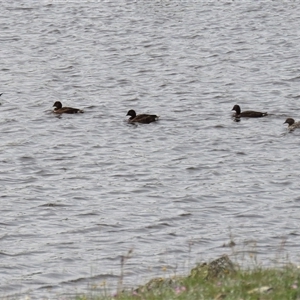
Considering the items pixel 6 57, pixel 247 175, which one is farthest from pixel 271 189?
pixel 6 57

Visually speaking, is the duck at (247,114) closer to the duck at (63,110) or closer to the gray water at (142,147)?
the gray water at (142,147)

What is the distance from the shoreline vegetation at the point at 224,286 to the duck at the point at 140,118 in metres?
14.6

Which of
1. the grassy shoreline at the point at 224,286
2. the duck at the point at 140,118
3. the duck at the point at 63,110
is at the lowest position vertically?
the duck at the point at 63,110

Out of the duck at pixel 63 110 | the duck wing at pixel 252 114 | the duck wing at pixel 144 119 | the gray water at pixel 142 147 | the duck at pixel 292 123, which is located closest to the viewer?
the gray water at pixel 142 147

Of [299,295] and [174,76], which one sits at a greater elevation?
[299,295]

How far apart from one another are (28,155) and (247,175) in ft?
18.5

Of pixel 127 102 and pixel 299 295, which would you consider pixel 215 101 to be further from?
pixel 299 295

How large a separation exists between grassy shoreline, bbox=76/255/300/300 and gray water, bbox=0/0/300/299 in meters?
1.62

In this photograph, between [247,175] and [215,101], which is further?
[215,101]

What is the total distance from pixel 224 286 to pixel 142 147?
1404cm

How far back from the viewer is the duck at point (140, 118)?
27.2 meters

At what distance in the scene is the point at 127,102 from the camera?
30.4 meters

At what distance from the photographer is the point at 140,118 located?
27250 millimetres

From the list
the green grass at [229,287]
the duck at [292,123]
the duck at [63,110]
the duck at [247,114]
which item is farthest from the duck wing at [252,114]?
the green grass at [229,287]
